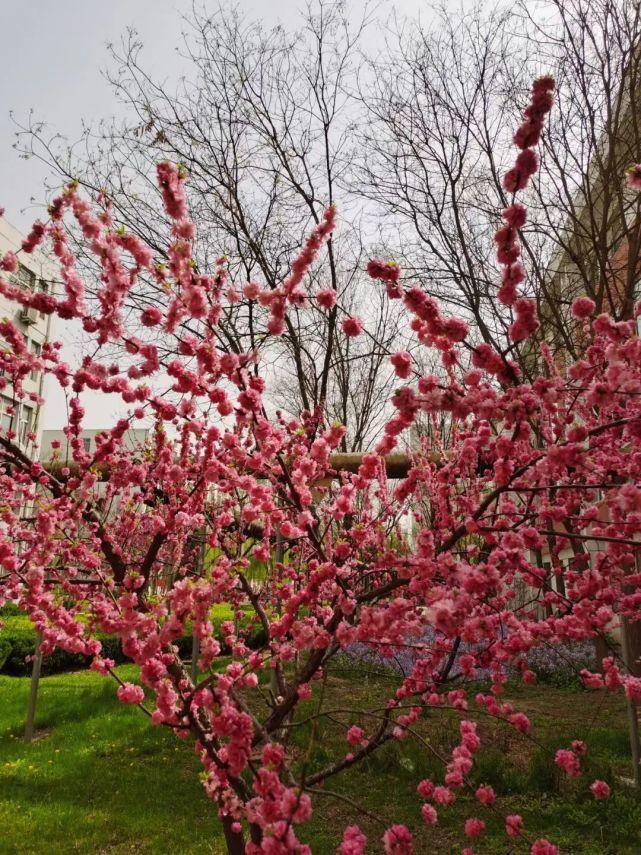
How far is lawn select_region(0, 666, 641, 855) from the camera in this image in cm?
392

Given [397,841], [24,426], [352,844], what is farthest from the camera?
[24,426]

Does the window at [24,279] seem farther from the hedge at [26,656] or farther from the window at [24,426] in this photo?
the hedge at [26,656]

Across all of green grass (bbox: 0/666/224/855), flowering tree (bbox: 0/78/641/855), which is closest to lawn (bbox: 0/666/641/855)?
green grass (bbox: 0/666/224/855)

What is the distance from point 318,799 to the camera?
4695 millimetres

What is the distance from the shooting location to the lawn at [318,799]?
154 inches

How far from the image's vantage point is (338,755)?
535 centimetres

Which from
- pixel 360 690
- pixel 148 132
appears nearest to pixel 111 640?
pixel 360 690

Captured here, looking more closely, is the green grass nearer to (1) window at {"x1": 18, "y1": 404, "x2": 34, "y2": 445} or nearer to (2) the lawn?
(2) the lawn

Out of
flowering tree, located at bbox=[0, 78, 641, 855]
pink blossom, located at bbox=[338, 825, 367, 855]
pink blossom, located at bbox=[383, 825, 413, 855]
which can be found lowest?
pink blossom, located at bbox=[338, 825, 367, 855]

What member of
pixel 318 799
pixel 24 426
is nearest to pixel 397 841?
pixel 318 799

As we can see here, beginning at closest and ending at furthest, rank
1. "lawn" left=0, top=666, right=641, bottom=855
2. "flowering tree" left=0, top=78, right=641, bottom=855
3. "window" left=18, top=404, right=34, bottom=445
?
"flowering tree" left=0, top=78, right=641, bottom=855 < "lawn" left=0, top=666, right=641, bottom=855 < "window" left=18, top=404, right=34, bottom=445

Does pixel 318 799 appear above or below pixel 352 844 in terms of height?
below

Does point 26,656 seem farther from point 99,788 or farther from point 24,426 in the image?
point 99,788

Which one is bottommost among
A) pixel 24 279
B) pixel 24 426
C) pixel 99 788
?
pixel 99 788
